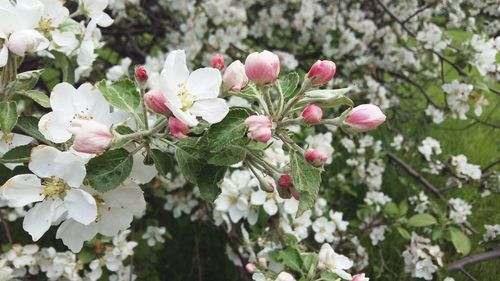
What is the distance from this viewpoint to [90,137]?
2.93 ft

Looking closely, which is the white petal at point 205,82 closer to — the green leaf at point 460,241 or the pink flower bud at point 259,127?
the pink flower bud at point 259,127

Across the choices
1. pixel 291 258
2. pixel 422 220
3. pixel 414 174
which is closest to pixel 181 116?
pixel 291 258

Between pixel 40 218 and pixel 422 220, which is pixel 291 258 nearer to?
pixel 40 218

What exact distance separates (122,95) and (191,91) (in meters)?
0.14

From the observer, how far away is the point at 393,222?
2453mm

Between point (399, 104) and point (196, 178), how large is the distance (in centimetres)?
292

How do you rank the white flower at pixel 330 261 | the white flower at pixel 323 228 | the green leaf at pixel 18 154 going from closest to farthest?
the green leaf at pixel 18 154 < the white flower at pixel 330 261 < the white flower at pixel 323 228

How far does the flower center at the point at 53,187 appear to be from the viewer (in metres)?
0.99

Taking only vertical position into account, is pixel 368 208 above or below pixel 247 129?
below

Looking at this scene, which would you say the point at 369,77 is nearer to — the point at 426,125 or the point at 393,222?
the point at 426,125

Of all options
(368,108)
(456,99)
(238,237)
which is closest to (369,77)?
(456,99)

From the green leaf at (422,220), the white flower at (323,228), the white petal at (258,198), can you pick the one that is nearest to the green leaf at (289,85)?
the white petal at (258,198)

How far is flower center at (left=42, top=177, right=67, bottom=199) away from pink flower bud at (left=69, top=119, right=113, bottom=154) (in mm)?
121

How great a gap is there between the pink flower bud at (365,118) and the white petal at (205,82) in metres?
0.25
